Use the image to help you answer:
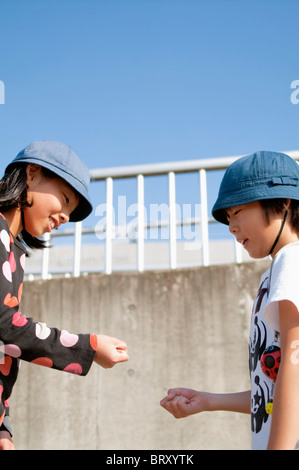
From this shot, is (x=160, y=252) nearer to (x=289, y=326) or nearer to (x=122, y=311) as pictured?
(x=122, y=311)

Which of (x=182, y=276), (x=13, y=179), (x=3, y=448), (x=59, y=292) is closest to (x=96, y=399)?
(x=59, y=292)

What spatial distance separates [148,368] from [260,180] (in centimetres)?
239

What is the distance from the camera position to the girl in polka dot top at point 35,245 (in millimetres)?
1680

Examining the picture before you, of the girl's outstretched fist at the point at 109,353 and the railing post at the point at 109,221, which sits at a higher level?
the railing post at the point at 109,221

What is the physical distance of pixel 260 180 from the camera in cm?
163

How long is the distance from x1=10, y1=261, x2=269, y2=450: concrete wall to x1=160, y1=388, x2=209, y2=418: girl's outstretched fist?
1.86m

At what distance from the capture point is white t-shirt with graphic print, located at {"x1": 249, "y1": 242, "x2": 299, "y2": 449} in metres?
1.35

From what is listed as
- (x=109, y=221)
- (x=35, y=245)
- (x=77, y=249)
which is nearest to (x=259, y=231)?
(x=35, y=245)

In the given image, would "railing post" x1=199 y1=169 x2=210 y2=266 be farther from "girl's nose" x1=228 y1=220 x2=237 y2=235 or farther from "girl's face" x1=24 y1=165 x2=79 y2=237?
"girl's nose" x1=228 y1=220 x2=237 y2=235

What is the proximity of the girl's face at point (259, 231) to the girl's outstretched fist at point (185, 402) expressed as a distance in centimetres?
57

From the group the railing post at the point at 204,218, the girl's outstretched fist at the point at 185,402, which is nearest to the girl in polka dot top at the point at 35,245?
the girl's outstretched fist at the point at 185,402

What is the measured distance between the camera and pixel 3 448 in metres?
1.77

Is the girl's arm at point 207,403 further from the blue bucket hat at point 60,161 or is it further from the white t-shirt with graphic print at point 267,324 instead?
the blue bucket hat at point 60,161

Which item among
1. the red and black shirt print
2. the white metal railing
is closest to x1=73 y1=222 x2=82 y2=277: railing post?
the white metal railing
